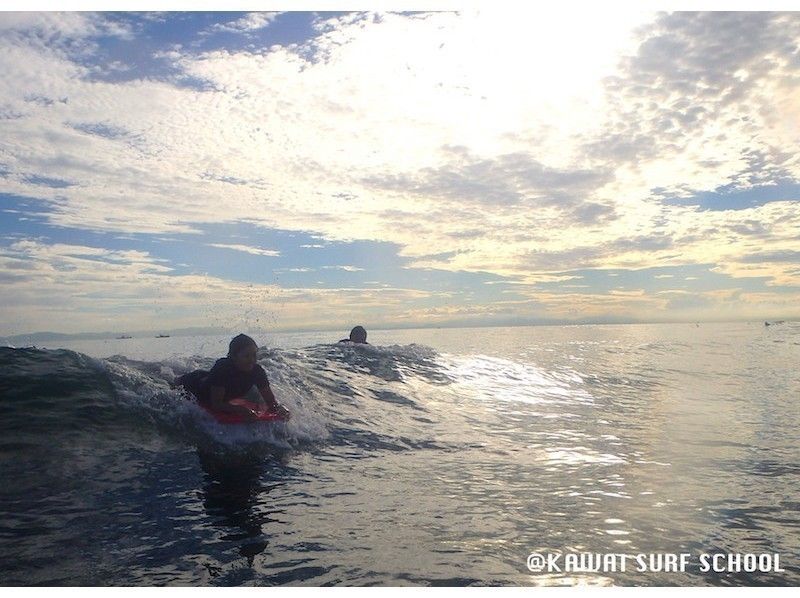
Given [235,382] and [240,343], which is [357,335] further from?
[240,343]

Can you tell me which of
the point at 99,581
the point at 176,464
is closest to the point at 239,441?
the point at 176,464

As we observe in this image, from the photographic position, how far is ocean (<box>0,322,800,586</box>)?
18.0ft

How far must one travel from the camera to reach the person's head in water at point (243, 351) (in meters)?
11.3

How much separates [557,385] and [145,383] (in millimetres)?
16703

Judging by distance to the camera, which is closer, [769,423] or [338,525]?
[338,525]

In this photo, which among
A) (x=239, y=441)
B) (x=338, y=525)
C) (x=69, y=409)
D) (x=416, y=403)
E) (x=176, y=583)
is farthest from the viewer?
(x=416, y=403)

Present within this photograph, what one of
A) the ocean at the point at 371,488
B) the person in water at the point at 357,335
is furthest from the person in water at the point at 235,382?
the person in water at the point at 357,335

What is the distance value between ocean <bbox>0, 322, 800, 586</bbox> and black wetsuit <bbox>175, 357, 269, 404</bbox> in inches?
21.1

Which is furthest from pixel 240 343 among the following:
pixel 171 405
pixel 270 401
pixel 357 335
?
pixel 357 335

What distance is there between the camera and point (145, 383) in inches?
547

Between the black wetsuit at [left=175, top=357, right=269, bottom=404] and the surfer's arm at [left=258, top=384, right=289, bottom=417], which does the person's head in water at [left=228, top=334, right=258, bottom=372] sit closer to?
the black wetsuit at [left=175, top=357, right=269, bottom=404]

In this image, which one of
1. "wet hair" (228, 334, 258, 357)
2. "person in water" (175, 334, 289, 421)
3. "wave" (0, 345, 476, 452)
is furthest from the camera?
"wet hair" (228, 334, 258, 357)

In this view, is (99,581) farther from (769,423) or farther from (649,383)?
(649,383)

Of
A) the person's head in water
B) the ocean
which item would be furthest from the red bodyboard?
the person's head in water
